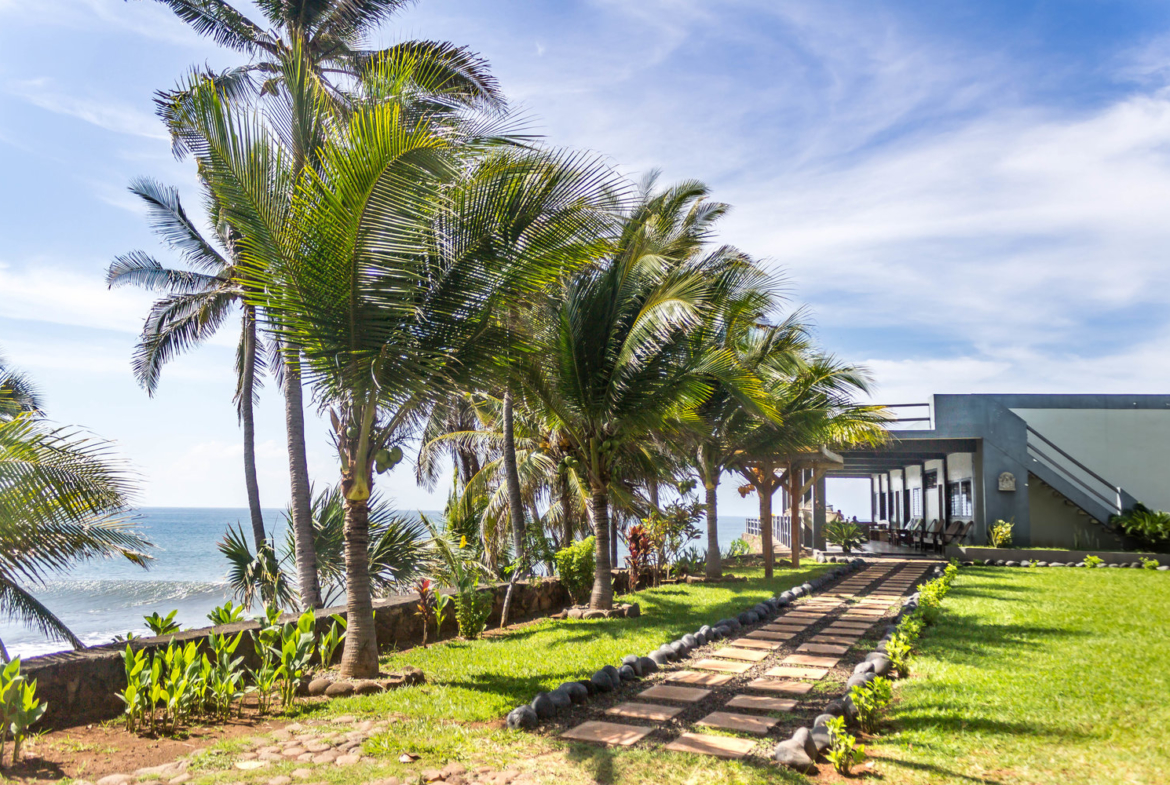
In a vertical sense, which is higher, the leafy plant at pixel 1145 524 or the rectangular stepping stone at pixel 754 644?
the leafy plant at pixel 1145 524

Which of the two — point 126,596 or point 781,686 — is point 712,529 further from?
point 126,596

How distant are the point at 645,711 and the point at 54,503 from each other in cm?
425

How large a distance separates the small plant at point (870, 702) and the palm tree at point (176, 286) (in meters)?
12.2

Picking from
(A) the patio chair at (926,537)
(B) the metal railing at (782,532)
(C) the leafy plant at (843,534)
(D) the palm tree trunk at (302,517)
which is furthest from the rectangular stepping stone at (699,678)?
(B) the metal railing at (782,532)

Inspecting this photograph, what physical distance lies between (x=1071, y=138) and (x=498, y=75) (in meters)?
8.91

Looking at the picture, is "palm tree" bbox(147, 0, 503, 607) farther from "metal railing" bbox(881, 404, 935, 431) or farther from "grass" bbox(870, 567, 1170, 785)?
"metal railing" bbox(881, 404, 935, 431)

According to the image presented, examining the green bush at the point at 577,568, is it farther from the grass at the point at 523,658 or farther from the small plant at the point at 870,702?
the small plant at the point at 870,702

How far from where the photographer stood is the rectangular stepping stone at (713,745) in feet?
14.1

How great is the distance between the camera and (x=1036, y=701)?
5094 mm

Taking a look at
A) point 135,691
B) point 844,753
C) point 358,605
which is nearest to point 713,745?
point 844,753

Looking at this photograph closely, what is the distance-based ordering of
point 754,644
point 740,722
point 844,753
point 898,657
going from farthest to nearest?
point 754,644
point 898,657
point 740,722
point 844,753

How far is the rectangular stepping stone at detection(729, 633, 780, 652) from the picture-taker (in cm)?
747

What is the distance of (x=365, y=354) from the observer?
5844 millimetres

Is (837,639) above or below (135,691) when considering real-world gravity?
below
